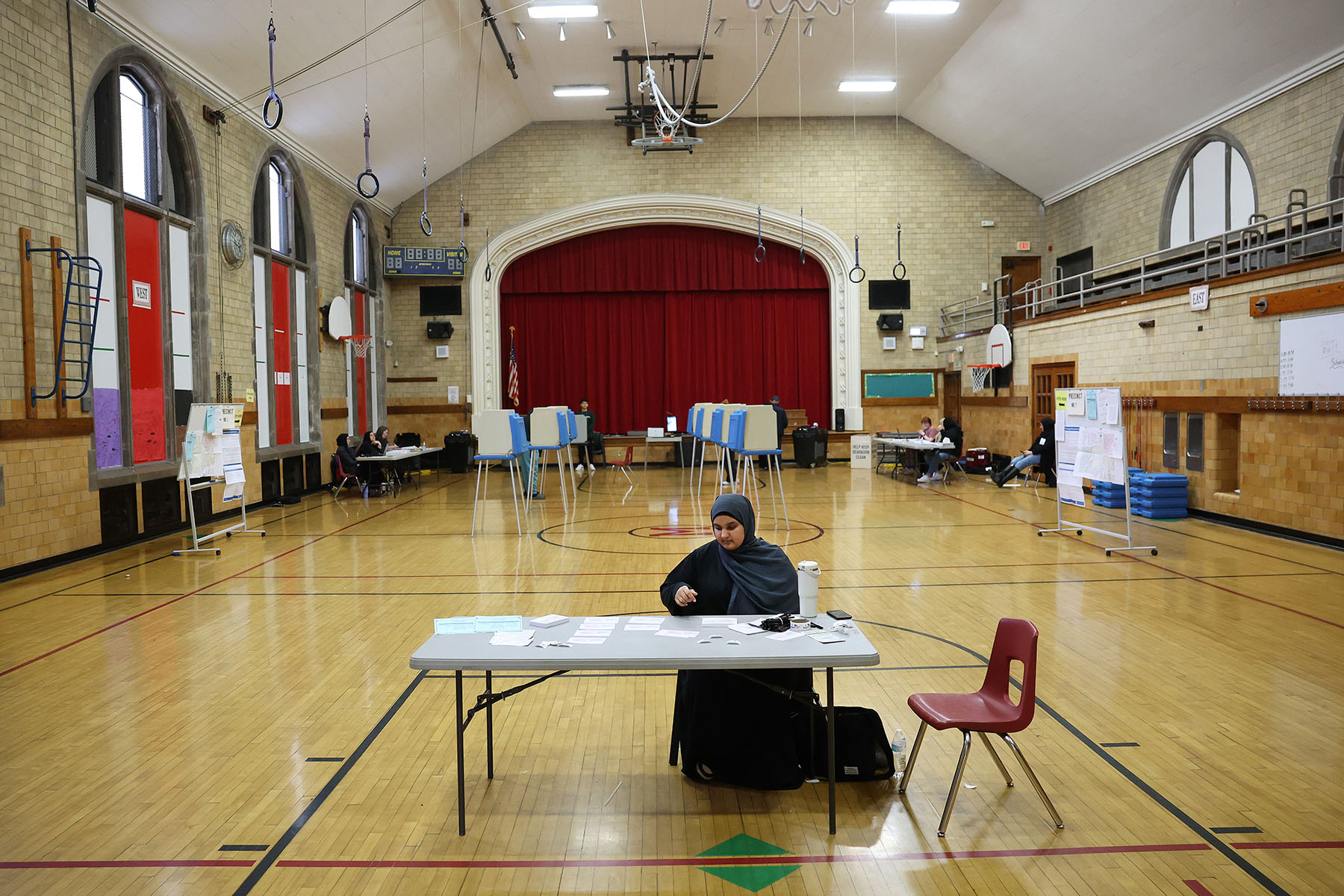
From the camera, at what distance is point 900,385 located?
64.8 ft

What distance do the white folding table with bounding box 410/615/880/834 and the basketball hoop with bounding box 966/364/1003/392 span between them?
→ 1477cm

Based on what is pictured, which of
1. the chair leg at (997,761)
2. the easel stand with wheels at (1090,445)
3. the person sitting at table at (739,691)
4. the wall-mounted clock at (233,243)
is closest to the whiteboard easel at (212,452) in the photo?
the wall-mounted clock at (233,243)

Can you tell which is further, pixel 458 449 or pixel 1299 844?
pixel 458 449

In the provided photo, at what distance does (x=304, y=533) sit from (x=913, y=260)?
14211 millimetres

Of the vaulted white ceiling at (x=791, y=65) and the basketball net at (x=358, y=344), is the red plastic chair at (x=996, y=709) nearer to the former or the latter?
the vaulted white ceiling at (x=791, y=65)

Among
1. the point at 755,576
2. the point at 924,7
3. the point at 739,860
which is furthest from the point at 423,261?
the point at 739,860

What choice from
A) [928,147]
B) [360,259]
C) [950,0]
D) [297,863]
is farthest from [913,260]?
[297,863]

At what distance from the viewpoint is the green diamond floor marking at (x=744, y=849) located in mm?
3156

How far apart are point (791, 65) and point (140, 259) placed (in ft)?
38.8

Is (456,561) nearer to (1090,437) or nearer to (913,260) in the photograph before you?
(1090,437)

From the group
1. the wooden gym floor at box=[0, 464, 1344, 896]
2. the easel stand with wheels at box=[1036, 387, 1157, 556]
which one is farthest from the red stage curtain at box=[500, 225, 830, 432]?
the wooden gym floor at box=[0, 464, 1344, 896]

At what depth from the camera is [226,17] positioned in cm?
1045

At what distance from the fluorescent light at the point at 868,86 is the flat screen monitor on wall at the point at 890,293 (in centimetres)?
397

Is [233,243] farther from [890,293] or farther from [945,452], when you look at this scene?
[890,293]
